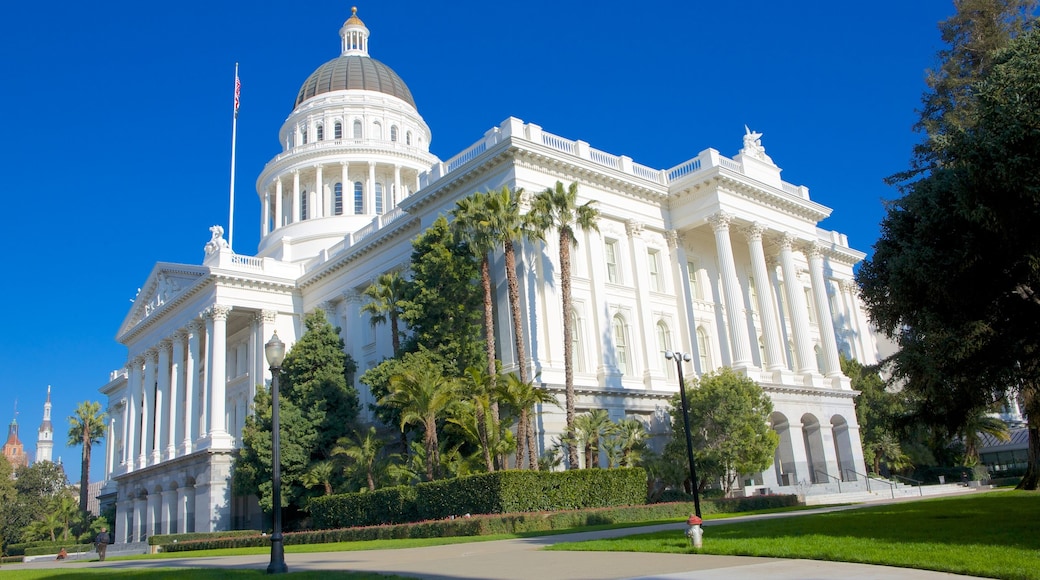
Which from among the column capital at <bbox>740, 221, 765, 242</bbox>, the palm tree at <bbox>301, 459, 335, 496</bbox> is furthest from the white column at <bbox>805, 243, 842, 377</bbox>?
the palm tree at <bbox>301, 459, 335, 496</bbox>

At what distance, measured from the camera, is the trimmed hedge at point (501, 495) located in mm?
28078

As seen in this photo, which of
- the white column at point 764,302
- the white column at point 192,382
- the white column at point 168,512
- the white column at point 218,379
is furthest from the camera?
the white column at point 192,382

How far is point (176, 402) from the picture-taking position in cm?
5494

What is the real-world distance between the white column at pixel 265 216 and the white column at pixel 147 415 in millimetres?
14309

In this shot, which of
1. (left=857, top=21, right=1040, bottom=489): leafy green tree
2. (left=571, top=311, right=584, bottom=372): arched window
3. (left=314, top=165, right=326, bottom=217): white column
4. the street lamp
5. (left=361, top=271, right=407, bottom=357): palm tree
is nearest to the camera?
the street lamp

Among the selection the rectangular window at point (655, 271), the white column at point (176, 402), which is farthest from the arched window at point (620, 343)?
the white column at point (176, 402)

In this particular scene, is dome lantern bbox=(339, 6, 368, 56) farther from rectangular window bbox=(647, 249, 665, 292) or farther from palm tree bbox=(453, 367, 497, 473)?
palm tree bbox=(453, 367, 497, 473)

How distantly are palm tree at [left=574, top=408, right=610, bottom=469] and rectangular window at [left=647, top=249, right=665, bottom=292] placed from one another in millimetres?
11721

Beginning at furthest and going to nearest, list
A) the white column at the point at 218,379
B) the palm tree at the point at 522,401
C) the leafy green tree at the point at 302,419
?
the white column at the point at 218,379 → the leafy green tree at the point at 302,419 → the palm tree at the point at 522,401

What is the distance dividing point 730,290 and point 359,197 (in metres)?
35.2

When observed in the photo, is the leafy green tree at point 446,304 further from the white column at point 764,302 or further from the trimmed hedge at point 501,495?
the white column at point 764,302

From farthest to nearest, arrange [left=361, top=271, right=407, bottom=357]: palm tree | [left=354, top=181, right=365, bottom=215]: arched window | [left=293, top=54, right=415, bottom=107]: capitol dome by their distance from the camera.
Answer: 1. [left=293, top=54, right=415, bottom=107]: capitol dome
2. [left=354, top=181, right=365, bottom=215]: arched window
3. [left=361, top=271, right=407, bottom=357]: palm tree

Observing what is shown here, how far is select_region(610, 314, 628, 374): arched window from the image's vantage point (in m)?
40.7

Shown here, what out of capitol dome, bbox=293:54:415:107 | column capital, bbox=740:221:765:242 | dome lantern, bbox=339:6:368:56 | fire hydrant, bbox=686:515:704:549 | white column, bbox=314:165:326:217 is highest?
dome lantern, bbox=339:6:368:56
